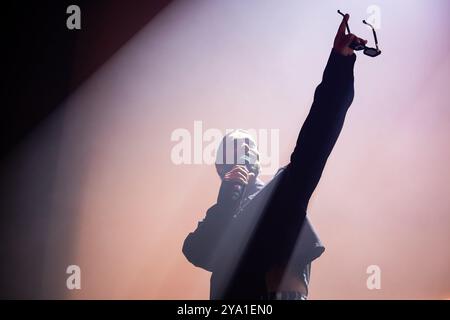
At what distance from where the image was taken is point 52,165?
6.41 ft

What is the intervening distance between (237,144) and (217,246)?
0.35 meters

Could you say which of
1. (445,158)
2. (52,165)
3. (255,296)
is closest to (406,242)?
(445,158)

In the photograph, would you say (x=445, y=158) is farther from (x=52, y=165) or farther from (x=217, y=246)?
(x=52, y=165)

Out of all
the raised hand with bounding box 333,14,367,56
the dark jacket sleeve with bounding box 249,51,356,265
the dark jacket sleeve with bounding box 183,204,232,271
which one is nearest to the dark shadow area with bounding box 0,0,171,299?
Result: the dark jacket sleeve with bounding box 183,204,232,271

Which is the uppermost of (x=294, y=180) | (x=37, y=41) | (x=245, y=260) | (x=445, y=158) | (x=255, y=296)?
(x=37, y=41)

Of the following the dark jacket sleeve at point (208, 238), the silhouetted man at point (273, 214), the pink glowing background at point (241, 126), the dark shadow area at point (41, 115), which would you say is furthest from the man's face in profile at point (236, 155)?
the dark shadow area at point (41, 115)

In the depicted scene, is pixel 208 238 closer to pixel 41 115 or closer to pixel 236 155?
pixel 236 155

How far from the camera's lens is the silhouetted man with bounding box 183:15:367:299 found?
1203 mm

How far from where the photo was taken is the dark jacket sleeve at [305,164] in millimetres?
1195

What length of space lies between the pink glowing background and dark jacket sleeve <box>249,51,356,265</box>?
49 centimetres

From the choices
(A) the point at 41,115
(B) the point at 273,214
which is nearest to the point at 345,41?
(B) the point at 273,214

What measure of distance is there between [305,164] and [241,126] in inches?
25.5

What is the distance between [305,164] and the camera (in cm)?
125

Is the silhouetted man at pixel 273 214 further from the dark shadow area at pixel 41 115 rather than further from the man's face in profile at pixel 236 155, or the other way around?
the dark shadow area at pixel 41 115
